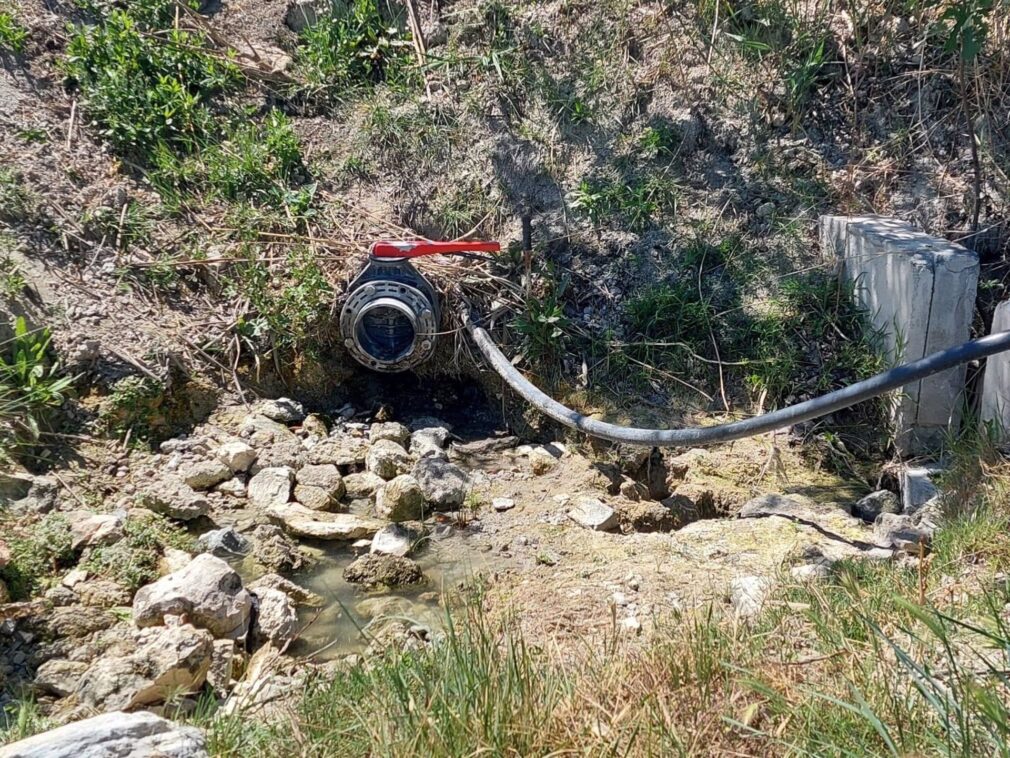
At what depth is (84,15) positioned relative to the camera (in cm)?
575

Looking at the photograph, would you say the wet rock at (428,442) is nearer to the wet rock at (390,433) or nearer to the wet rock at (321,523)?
the wet rock at (390,433)

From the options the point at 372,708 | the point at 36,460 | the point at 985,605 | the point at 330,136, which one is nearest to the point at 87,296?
the point at 36,460

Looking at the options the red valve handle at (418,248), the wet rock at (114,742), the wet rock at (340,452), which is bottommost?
the wet rock at (340,452)

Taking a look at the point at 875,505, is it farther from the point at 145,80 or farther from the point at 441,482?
the point at 145,80

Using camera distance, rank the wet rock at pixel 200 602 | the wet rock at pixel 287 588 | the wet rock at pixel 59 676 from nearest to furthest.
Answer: the wet rock at pixel 59 676 < the wet rock at pixel 200 602 < the wet rock at pixel 287 588

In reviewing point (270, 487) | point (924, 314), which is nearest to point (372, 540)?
point (270, 487)

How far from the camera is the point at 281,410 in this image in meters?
4.79

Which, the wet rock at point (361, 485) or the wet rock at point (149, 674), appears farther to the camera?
the wet rock at point (361, 485)

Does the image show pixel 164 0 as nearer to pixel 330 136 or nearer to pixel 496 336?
pixel 330 136

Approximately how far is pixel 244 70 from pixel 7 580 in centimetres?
377

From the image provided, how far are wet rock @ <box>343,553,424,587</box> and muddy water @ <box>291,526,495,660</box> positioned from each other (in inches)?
1.3

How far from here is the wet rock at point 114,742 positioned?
77.7 inches

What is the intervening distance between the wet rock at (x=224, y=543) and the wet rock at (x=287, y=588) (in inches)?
10.1

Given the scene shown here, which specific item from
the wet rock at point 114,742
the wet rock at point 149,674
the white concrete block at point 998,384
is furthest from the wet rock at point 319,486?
the white concrete block at point 998,384
